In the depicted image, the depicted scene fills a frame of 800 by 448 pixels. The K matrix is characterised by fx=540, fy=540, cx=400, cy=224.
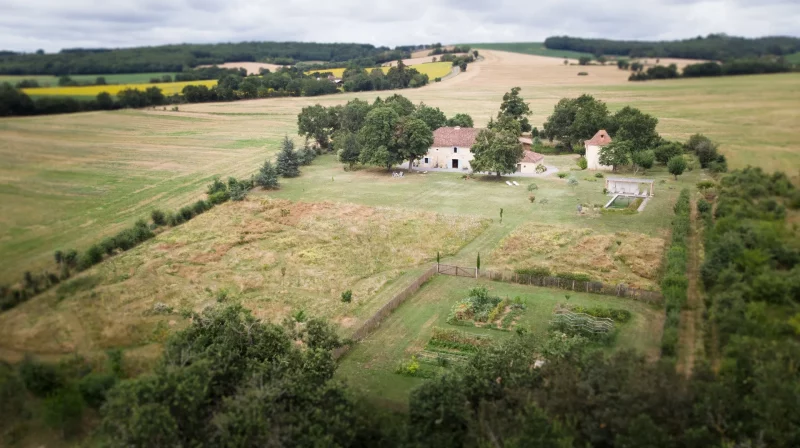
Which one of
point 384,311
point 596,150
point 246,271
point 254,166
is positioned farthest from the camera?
point 254,166

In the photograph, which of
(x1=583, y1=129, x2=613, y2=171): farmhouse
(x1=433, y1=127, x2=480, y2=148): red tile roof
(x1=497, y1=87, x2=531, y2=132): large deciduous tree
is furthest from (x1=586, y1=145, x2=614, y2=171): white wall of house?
(x1=497, y1=87, x2=531, y2=132): large deciduous tree

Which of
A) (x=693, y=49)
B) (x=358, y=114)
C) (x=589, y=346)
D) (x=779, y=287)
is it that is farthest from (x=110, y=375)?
(x=358, y=114)

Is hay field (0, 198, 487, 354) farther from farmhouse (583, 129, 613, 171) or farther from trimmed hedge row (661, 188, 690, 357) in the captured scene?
farmhouse (583, 129, 613, 171)

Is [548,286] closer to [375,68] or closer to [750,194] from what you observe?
[750,194]

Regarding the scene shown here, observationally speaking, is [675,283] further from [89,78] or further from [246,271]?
[89,78]

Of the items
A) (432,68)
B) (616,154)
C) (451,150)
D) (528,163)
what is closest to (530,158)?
(528,163)

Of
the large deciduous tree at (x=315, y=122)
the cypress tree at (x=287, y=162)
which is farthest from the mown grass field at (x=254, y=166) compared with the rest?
the large deciduous tree at (x=315, y=122)
